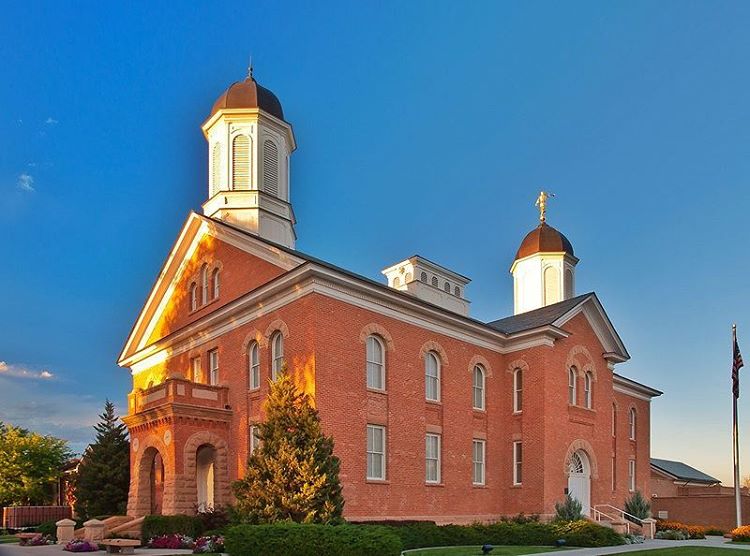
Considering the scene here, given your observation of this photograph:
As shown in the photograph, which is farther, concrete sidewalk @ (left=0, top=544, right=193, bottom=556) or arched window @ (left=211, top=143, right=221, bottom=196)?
arched window @ (left=211, top=143, right=221, bottom=196)

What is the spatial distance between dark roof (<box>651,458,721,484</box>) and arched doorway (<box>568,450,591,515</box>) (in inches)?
865

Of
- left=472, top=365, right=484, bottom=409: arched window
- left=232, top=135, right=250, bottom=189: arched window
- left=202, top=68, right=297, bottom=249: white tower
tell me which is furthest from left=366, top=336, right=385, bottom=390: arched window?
left=232, top=135, right=250, bottom=189: arched window

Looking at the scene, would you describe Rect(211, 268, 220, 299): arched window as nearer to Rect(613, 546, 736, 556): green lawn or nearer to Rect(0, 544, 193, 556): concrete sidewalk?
Rect(0, 544, 193, 556): concrete sidewalk

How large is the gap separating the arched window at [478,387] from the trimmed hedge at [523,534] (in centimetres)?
573

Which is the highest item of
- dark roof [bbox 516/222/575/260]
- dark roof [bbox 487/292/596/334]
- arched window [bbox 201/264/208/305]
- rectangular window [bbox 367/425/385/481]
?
dark roof [bbox 516/222/575/260]

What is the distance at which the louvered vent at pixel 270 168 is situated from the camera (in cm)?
3444

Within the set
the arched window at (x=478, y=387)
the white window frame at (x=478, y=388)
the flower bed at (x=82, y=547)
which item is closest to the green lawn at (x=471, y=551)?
the white window frame at (x=478, y=388)

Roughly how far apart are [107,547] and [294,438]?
6.37 metres

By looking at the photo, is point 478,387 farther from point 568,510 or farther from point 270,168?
point 270,168

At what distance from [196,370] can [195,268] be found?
451 centimetres

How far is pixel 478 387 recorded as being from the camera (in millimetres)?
32219

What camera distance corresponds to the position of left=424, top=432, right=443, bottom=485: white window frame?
28547 millimetres

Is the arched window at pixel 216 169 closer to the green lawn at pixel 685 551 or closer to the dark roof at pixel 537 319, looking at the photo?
the dark roof at pixel 537 319

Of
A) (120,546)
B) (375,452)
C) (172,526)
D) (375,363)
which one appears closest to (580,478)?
(375,452)
